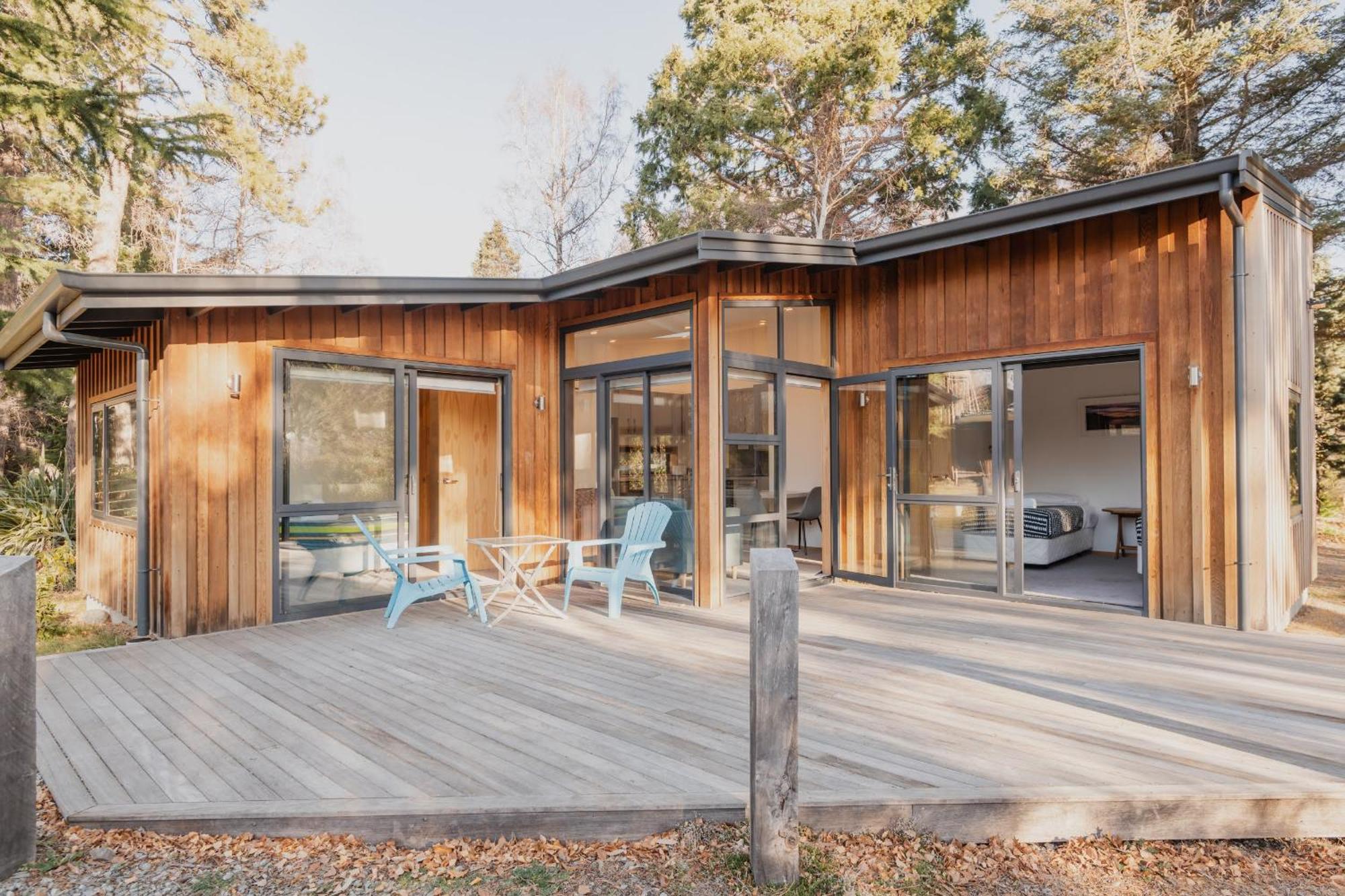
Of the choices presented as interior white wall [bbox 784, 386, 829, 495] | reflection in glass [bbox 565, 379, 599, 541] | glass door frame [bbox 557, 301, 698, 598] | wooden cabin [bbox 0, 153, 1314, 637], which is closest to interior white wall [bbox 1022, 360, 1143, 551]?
wooden cabin [bbox 0, 153, 1314, 637]

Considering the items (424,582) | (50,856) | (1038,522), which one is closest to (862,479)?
(1038,522)

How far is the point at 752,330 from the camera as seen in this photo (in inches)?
238

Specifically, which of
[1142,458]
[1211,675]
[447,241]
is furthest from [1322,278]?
[447,241]

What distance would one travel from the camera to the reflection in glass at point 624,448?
6422 millimetres

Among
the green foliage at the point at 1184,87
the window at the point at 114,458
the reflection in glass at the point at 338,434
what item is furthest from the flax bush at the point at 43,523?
the green foliage at the point at 1184,87

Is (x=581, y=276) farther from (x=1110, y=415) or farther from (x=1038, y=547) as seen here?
(x=1110, y=415)

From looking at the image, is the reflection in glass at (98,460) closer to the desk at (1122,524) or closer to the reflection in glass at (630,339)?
the reflection in glass at (630,339)

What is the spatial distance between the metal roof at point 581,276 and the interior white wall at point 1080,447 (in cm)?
342

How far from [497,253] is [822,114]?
27.8ft

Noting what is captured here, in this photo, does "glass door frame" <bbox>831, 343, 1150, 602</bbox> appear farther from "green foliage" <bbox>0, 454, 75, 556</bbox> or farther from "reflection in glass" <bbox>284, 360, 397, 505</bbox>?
"green foliage" <bbox>0, 454, 75, 556</bbox>

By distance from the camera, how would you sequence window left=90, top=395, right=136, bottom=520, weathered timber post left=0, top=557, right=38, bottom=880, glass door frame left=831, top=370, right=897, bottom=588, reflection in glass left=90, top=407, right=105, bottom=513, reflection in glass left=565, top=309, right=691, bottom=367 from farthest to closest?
reflection in glass left=90, top=407, right=105, bottom=513 → glass door frame left=831, top=370, right=897, bottom=588 → reflection in glass left=565, top=309, right=691, bottom=367 → window left=90, top=395, right=136, bottom=520 → weathered timber post left=0, top=557, right=38, bottom=880

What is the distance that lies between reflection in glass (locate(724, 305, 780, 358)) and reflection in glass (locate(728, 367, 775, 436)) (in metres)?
0.18

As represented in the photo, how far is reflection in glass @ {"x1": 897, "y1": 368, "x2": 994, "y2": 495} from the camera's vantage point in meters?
5.84

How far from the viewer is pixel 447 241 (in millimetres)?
19750
